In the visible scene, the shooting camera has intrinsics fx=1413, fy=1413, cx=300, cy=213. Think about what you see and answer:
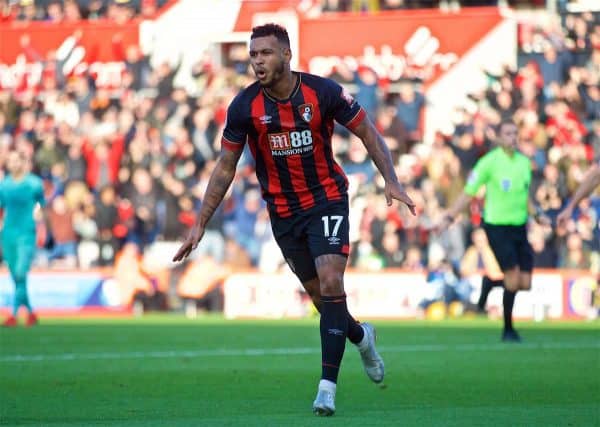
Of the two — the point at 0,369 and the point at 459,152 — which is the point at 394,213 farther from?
the point at 0,369

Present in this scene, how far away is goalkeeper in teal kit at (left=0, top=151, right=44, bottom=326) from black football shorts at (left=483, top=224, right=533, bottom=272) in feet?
21.1

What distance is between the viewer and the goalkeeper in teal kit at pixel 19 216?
1911cm

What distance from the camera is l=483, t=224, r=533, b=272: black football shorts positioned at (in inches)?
630

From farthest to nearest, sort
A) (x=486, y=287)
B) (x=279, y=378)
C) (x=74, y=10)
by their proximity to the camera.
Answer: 1. (x=74, y=10)
2. (x=486, y=287)
3. (x=279, y=378)

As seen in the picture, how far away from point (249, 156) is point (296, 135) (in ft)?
55.3

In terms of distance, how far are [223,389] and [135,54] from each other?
751 inches

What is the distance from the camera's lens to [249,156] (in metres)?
26.0

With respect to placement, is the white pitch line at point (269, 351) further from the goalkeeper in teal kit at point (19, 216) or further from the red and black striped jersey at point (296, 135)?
the goalkeeper in teal kit at point (19, 216)

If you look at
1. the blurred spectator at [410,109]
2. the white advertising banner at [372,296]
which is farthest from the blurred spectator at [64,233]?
the blurred spectator at [410,109]

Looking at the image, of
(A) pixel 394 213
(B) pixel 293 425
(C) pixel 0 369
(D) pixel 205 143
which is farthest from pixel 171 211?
(B) pixel 293 425

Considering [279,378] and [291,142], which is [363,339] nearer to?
[291,142]

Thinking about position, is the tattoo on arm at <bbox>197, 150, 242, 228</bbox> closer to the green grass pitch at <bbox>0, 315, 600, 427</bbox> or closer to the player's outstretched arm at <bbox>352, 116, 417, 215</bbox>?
the player's outstretched arm at <bbox>352, 116, 417, 215</bbox>

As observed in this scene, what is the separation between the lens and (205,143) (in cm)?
2612

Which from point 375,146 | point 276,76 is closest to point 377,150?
point 375,146
